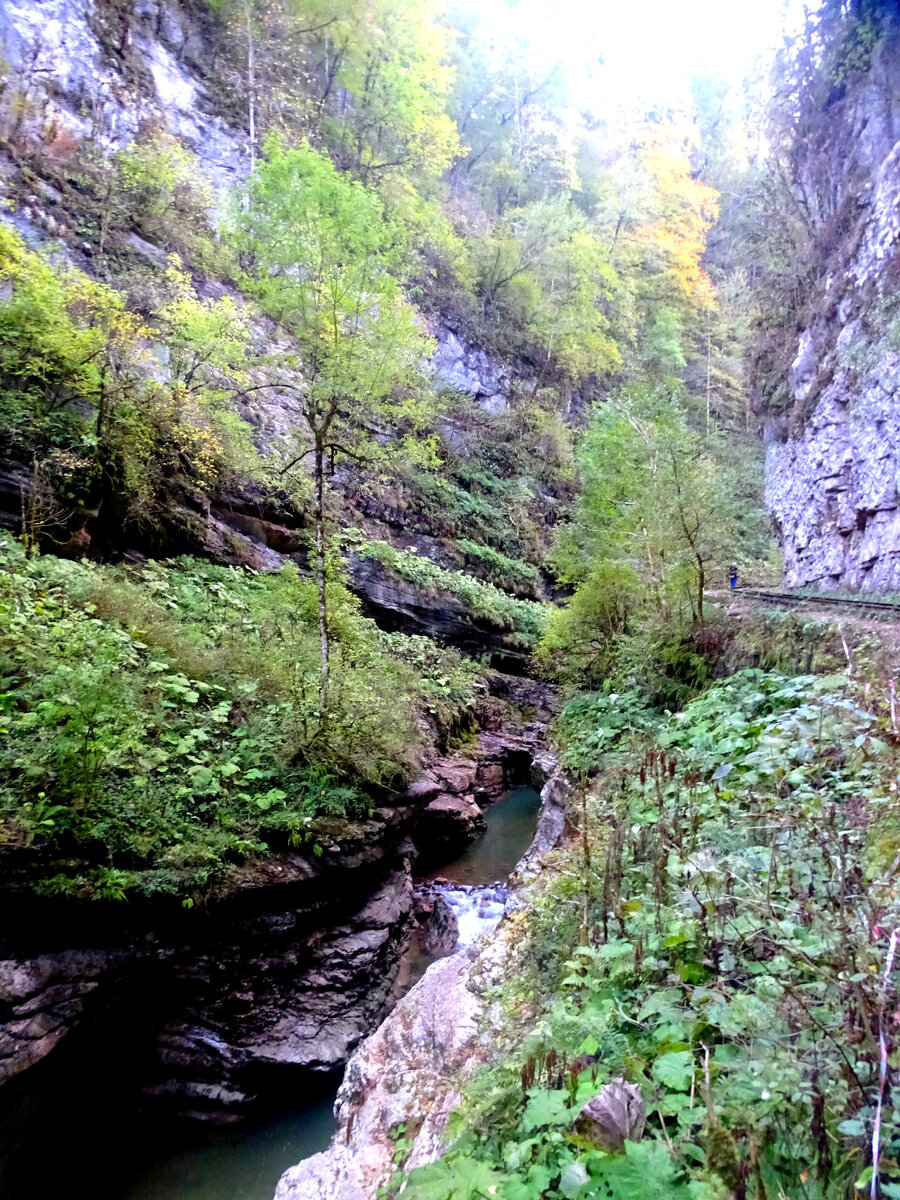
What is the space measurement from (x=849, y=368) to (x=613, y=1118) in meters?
14.8

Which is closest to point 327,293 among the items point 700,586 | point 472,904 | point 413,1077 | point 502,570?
point 700,586

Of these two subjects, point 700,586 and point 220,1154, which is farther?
point 700,586

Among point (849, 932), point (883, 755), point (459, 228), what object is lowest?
point (849, 932)

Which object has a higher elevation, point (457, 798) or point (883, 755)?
point (883, 755)

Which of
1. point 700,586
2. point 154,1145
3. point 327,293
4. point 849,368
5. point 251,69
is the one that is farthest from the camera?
point 251,69

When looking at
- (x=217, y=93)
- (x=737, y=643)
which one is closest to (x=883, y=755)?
(x=737, y=643)

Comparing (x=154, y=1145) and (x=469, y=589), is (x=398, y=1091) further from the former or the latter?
(x=469, y=589)

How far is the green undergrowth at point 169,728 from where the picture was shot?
16.8 feet

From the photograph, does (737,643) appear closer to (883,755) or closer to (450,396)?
(883,755)

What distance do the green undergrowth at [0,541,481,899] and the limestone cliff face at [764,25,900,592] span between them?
968cm

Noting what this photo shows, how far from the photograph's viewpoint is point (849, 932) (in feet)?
7.38

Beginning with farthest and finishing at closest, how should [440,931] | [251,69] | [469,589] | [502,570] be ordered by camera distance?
[502,570]
[251,69]
[469,589]
[440,931]

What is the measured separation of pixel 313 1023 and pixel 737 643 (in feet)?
23.1

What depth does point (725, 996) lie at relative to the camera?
7.75 ft
